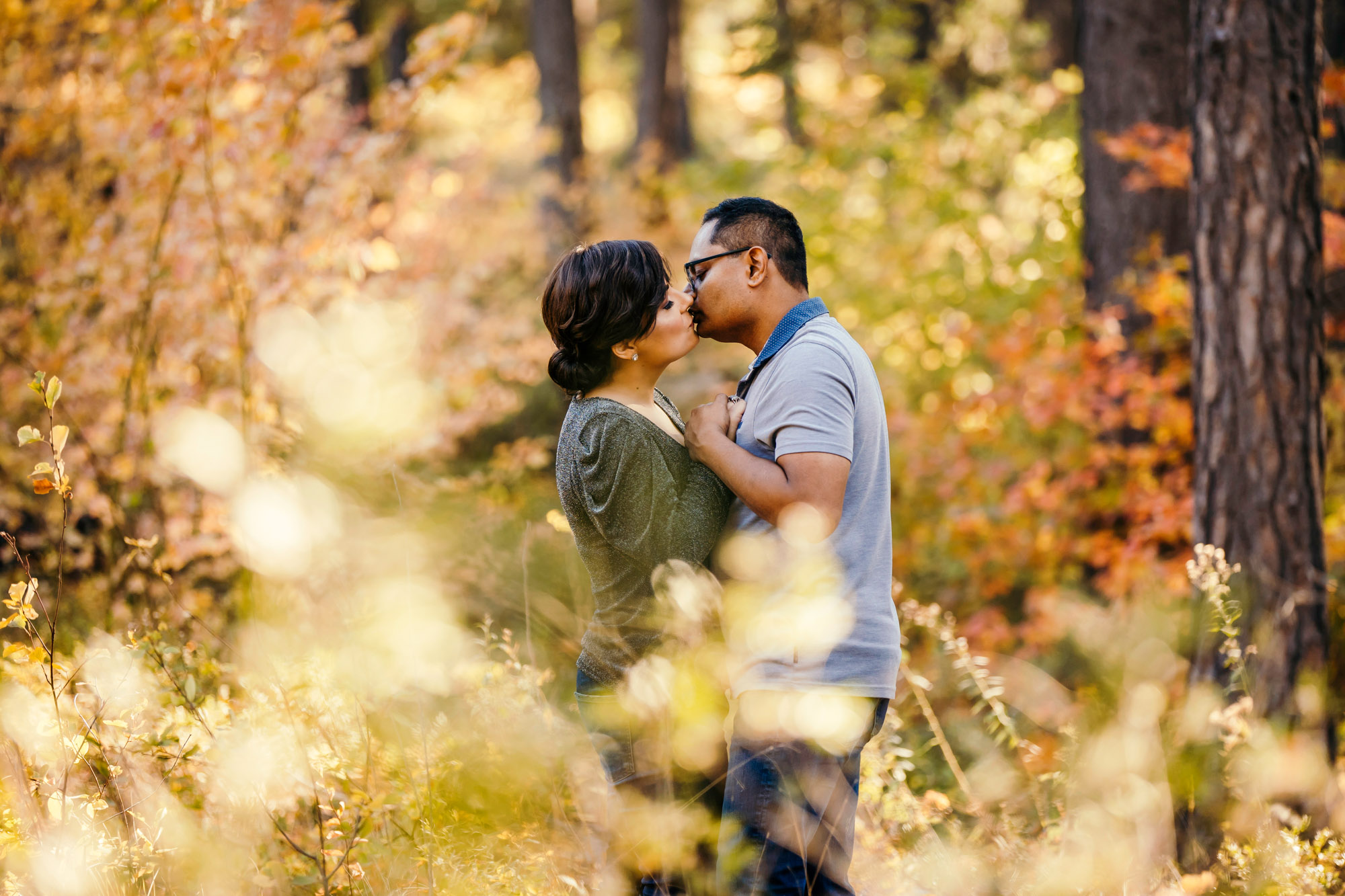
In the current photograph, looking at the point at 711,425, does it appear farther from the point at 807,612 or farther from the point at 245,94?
the point at 245,94

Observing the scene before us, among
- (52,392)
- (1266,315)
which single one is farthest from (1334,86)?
(52,392)

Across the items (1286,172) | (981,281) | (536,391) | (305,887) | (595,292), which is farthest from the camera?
(536,391)

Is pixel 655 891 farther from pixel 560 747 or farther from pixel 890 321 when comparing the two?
pixel 890 321

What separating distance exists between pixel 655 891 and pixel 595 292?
151cm

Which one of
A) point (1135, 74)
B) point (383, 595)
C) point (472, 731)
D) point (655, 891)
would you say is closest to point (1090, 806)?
point (655, 891)

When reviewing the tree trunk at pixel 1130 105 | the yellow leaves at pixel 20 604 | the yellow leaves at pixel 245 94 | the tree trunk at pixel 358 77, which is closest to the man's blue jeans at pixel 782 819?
the yellow leaves at pixel 20 604

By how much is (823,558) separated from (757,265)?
2.56ft

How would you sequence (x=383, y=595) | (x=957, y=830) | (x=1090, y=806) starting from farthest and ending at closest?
(x=383, y=595) → (x=957, y=830) → (x=1090, y=806)

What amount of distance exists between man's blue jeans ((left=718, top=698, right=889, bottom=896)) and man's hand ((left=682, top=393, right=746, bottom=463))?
684 mm

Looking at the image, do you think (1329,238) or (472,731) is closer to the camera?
(472,731)

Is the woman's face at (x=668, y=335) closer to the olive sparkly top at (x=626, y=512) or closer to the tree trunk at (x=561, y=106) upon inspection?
the olive sparkly top at (x=626, y=512)

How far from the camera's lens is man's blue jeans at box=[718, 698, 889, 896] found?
2.12 m

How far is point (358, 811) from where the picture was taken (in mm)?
2723

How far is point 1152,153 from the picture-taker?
5.25 metres
